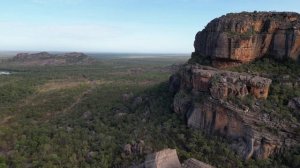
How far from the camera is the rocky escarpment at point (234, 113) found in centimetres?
3844

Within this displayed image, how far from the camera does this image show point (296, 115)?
39.3 metres

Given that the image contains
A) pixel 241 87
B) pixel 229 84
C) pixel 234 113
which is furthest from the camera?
pixel 229 84

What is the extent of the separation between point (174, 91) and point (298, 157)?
27.0 metres

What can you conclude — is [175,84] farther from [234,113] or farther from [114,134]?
[234,113]

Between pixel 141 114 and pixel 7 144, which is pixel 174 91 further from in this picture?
pixel 7 144

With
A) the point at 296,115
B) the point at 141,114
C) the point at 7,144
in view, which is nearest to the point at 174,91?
the point at 141,114

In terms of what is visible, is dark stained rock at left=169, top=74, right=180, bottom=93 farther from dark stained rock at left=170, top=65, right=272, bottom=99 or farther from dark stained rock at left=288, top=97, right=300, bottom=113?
dark stained rock at left=288, top=97, right=300, bottom=113

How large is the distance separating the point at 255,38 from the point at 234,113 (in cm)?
1387

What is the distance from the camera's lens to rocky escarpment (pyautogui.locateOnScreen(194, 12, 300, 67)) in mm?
47406

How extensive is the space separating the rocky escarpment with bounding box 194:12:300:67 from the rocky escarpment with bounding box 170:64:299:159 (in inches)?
137

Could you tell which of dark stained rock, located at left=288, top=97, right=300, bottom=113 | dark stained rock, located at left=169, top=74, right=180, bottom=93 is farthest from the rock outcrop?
dark stained rock, located at left=169, top=74, right=180, bottom=93

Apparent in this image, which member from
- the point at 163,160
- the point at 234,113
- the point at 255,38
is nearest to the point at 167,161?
the point at 163,160

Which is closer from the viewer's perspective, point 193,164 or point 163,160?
point 193,164

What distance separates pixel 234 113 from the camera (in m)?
41.0
